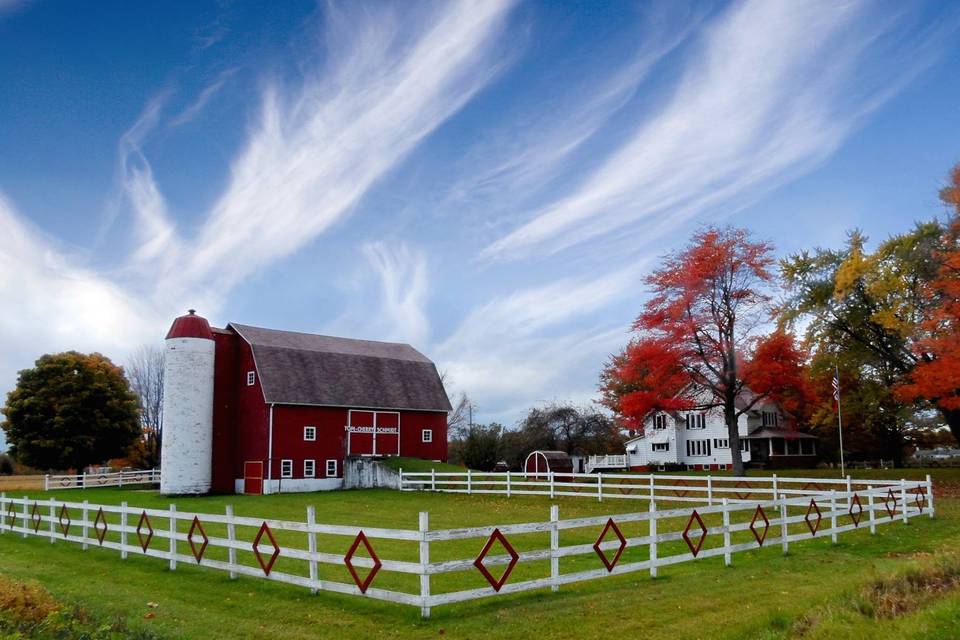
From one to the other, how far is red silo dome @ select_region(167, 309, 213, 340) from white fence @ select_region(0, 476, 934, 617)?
17.2 metres

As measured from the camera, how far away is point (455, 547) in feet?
52.2

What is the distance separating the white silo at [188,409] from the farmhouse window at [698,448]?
119 feet

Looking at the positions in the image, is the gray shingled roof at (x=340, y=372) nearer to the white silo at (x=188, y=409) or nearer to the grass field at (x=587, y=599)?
the white silo at (x=188, y=409)

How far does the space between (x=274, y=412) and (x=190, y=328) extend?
5979mm

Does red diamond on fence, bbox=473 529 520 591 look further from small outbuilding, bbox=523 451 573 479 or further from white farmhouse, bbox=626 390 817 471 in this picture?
white farmhouse, bbox=626 390 817 471

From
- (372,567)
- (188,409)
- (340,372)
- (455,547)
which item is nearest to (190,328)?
(188,409)

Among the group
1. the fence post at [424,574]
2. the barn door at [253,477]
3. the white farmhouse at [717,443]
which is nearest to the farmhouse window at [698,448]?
the white farmhouse at [717,443]

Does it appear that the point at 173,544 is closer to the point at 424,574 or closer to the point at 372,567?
the point at 372,567

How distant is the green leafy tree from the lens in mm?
47781

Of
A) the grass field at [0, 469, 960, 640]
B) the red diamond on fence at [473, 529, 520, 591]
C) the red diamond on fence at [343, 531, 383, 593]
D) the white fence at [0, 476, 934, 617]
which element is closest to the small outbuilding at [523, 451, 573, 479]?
the white fence at [0, 476, 934, 617]

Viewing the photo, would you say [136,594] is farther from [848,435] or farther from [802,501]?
[848,435]

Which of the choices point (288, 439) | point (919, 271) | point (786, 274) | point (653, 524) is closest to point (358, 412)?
point (288, 439)

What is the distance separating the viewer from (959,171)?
31.4 m

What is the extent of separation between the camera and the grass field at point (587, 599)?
898 centimetres
